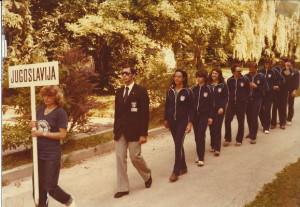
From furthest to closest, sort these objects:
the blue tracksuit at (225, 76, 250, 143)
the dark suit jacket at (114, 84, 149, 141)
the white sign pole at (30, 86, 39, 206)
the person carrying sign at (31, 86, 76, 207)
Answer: the blue tracksuit at (225, 76, 250, 143)
the dark suit jacket at (114, 84, 149, 141)
the person carrying sign at (31, 86, 76, 207)
the white sign pole at (30, 86, 39, 206)

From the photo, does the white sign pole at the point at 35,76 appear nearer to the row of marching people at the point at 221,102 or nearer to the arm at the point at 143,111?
the arm at the point at 143,111

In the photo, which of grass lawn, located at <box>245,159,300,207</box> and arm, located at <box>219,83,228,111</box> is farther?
arm, located at <box>219,83,228,111</box>

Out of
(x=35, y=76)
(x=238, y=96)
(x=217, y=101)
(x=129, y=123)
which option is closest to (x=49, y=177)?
(x=35, y=76)

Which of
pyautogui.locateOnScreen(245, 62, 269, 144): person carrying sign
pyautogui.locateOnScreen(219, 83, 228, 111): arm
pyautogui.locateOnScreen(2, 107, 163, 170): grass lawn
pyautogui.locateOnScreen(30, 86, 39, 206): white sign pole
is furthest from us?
pyautogui.locateOnScreen(245, 62, 269, 144): person carrying sign

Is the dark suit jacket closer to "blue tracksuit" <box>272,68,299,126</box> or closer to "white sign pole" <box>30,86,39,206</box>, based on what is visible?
"white sign pole" <box>30,86,39,206</box>

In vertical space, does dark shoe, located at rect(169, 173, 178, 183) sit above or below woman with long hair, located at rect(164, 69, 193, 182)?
below

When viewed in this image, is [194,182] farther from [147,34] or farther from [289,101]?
[147,34]

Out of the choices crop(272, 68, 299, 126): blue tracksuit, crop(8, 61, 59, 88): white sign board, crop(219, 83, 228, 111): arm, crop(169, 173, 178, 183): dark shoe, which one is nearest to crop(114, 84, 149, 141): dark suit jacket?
crop(169, 173, 178, 183): dark shoe

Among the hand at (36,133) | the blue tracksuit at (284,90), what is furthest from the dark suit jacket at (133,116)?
the blue tracksuit at (284,90)

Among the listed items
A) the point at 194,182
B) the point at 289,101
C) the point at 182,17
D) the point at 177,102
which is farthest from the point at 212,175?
the point at 182,17

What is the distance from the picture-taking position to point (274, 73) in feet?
41.5

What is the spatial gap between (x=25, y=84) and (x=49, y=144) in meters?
0.76

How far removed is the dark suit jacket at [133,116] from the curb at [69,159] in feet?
7.13

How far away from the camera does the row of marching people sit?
8.07 m
